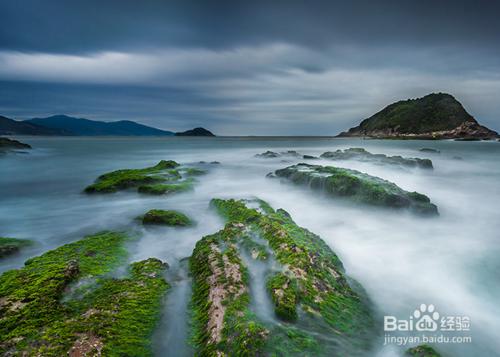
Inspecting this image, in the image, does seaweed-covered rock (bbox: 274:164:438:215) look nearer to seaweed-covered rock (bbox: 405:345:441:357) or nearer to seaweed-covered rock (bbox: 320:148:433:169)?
seaweed-covered rock (bbox: 405:345:441:357)

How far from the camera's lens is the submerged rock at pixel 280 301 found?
3.83 metres

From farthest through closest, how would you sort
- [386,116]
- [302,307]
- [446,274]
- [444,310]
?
[386,116] → [446,274] → [444,310] → [302,307]

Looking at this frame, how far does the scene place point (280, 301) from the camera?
4586 millimetres

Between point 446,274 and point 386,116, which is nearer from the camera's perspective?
point 446,274

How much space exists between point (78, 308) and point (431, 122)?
14974cm

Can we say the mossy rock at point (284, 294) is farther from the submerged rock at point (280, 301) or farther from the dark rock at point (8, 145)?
the dark rock at point (8, 145)

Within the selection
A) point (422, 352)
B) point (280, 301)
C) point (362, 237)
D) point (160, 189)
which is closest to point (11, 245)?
point (160, 189)

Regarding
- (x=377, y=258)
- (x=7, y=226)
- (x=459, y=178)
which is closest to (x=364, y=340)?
(x=377, y=258)

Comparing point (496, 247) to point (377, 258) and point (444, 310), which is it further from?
point (444, 310)

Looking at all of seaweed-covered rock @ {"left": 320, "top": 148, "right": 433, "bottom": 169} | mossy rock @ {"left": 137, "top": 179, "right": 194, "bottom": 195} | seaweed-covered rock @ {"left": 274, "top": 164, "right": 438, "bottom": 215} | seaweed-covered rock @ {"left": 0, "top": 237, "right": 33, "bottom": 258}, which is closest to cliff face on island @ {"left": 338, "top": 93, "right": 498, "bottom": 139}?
seaweed-covered rock @ {"left": 320, "top": 148, "right": 433, "bottom": 169}

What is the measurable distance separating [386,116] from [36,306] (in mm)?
173546

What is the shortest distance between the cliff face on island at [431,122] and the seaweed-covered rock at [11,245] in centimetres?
13923

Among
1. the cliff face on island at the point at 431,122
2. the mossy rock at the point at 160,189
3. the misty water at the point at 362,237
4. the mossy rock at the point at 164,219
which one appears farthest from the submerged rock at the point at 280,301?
the cliff face on island at the point at 431,122

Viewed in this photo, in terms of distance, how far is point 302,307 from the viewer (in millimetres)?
4586
